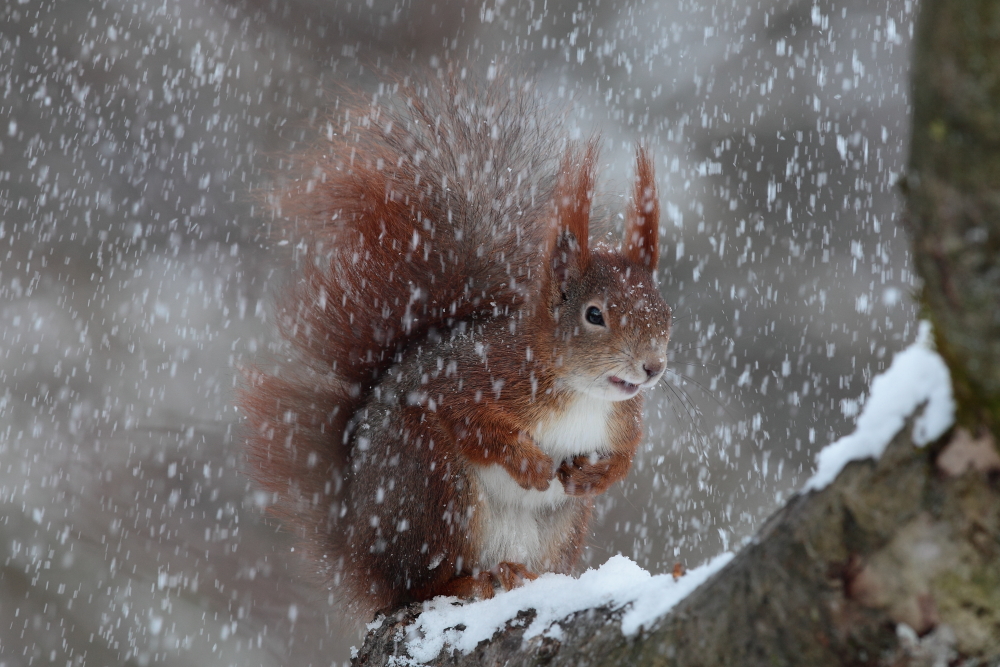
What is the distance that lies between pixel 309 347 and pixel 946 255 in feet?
4.29

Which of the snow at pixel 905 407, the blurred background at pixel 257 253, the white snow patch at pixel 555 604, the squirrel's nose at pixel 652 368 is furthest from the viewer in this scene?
the blurred background at pixel 257 253

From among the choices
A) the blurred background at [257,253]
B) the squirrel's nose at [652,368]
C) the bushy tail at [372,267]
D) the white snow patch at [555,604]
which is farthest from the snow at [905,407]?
the blurred background at [257,253]

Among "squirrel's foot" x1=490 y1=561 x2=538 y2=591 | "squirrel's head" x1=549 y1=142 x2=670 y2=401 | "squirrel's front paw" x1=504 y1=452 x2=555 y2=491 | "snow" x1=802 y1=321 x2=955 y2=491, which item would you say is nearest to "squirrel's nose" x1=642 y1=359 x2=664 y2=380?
"squirrel's head" x1=549 y1=142 x2=670 y2=401

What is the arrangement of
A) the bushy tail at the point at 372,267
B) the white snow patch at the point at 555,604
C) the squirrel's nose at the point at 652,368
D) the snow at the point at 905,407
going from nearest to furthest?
the snow at the point at 905,407 → the white snow patch at the point at 555,604 → the squirrel's nose at the point at 652,368 → the bushy tail at the point at 372,267

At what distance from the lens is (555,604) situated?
1019 mm

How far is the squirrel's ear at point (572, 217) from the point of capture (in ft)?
4.26

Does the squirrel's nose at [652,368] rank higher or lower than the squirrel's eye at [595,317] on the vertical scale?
higher

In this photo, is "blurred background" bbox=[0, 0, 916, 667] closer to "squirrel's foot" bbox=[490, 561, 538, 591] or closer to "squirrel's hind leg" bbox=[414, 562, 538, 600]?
"squirrel's hind leg" bbox=[414, 562, 538, 600]

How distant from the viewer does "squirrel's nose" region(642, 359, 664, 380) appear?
1229 mm

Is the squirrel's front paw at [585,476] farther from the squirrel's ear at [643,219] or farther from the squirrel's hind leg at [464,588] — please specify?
the squirrel's ear at [643,219]

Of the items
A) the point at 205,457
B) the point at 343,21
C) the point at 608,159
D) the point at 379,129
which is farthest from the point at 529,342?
the point at 343,21

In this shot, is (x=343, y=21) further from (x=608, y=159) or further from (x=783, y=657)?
(x=783, y=657)

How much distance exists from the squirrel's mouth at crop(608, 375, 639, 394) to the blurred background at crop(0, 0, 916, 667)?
4.40 feet

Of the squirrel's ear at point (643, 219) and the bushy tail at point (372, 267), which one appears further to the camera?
the bushy tail at point (372, 267)
